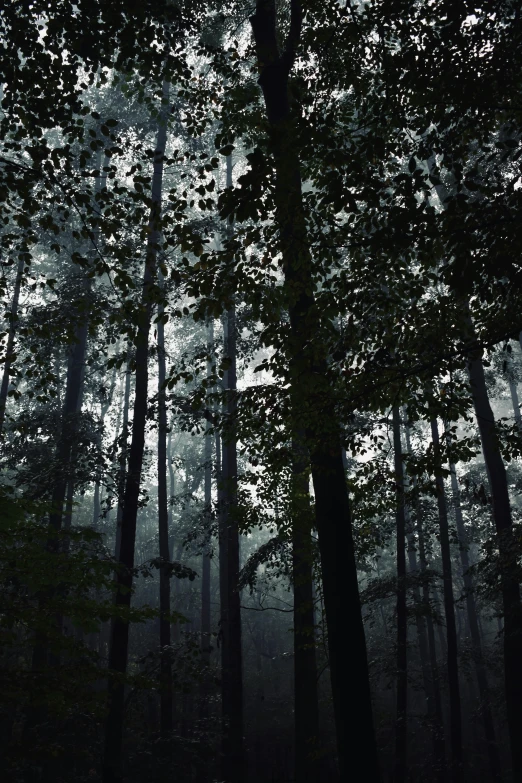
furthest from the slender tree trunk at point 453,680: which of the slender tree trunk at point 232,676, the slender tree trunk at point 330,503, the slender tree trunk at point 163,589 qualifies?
the slender tree trunk at point 330,503

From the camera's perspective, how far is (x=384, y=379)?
5566mm

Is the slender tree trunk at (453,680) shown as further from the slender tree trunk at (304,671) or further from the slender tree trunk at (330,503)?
the slender tree trunk at (330,503)

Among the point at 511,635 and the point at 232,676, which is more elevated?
the point at 511,635

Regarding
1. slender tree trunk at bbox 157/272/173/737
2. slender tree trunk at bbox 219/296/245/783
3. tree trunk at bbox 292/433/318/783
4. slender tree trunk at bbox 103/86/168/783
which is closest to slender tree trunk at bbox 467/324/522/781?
tree trunk at bbox 292/433/318/783

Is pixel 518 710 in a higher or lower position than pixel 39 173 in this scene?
lower

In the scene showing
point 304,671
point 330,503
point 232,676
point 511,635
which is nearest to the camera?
point 330,503

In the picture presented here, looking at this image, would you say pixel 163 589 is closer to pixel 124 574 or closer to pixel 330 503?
pixel 124 574

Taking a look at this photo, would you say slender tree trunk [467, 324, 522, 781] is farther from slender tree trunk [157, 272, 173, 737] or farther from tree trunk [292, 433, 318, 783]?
slender tree trunk [157, 272, 173, 737]

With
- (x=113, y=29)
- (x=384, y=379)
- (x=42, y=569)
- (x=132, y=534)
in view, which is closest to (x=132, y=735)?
(x=132, y=534)

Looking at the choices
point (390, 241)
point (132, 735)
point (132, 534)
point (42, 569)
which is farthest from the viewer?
point (132, 735)

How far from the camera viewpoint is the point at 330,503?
5992 mm

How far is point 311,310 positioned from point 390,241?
1.36 meters

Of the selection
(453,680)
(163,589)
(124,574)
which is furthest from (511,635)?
(163,589)

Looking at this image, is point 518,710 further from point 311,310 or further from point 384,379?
point 311,310
